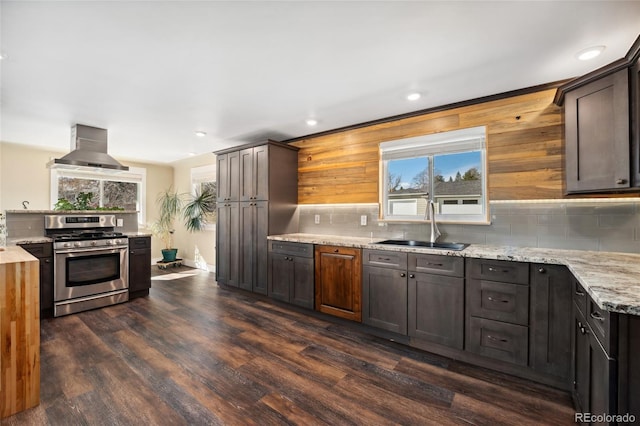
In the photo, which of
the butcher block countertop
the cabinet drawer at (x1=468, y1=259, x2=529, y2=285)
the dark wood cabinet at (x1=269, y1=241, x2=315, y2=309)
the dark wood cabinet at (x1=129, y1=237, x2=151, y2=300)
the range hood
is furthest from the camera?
the dark wood cabinet at (x1=129, y1=237, x2=151, y2=300)

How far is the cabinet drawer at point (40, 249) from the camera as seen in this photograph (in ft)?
11.2

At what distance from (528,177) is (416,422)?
93.0 inches

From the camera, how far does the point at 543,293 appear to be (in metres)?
2.15

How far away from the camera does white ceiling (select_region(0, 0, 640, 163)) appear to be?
173 cm

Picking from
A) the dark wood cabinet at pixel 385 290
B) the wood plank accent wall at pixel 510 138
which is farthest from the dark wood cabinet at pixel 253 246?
the dark wood cabinet at pixel 385 290

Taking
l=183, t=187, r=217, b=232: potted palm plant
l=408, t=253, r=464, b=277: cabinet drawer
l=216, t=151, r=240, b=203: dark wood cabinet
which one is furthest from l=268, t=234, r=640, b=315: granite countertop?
l=183, t=187, r=217, b=232: potted palm plant

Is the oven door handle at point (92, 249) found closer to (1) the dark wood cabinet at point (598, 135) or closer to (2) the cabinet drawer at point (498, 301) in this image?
(2) the cabinet drawer at point (498, 301)

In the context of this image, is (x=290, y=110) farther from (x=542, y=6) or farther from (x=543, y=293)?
(x=543, y=293)

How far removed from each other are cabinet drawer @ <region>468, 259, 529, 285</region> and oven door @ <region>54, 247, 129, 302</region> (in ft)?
14.7

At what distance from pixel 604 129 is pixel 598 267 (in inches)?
40.0

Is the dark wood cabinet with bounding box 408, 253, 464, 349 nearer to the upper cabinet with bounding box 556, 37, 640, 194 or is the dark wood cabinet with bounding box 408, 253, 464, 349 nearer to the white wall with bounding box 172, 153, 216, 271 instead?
the upper cabinet with bounding box 556, 37, 640, 194

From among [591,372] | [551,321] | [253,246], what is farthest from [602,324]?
[253,246]

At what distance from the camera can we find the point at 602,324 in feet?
4.19

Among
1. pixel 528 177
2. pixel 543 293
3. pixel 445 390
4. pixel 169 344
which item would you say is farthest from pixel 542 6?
pixel 169 344
